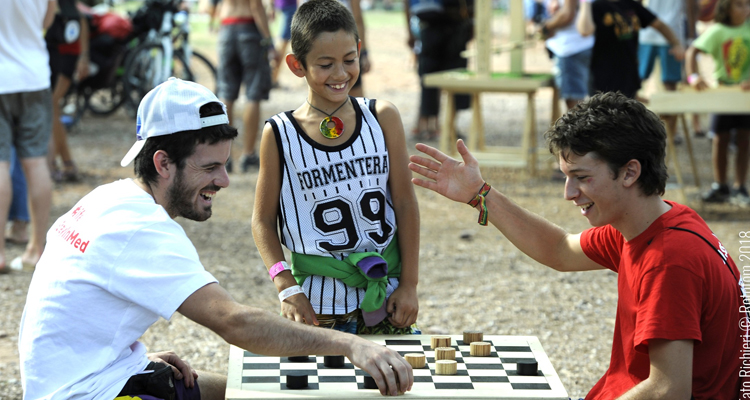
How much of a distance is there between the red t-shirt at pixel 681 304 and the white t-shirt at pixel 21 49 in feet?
13.0

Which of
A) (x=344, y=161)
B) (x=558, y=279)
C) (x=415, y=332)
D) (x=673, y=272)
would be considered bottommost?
(x=558, y=279)

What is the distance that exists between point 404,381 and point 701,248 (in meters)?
0.85

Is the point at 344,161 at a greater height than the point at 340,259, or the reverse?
the point at 344,161

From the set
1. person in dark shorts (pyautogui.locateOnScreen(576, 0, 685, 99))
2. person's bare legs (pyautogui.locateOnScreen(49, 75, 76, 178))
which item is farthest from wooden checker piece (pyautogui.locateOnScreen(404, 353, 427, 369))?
person's bare legs (pyautogui.locateOnScreen(49, 75, 76, 178))

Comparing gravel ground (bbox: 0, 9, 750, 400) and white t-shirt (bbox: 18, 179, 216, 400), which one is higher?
white t-shirt (bbox: 18, 179, 216, 400)

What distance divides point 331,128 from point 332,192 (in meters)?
0.22

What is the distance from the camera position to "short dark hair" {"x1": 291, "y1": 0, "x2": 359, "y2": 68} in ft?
9.05

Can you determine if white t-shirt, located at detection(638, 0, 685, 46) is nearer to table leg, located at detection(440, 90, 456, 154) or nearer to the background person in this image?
the background person

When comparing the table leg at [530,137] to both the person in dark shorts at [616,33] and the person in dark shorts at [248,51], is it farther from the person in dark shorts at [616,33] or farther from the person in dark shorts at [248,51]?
the person in dark shorts at [248,51]

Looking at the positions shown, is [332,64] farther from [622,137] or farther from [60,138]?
[60,138]

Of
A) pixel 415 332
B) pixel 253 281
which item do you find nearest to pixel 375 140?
pixel 415 332

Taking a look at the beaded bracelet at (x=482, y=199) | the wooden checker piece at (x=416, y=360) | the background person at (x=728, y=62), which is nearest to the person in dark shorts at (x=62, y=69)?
the beaded bracelet at (x=482, y=199)

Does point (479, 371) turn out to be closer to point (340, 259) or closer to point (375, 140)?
point (340, 259)

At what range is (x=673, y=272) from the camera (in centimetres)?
211
